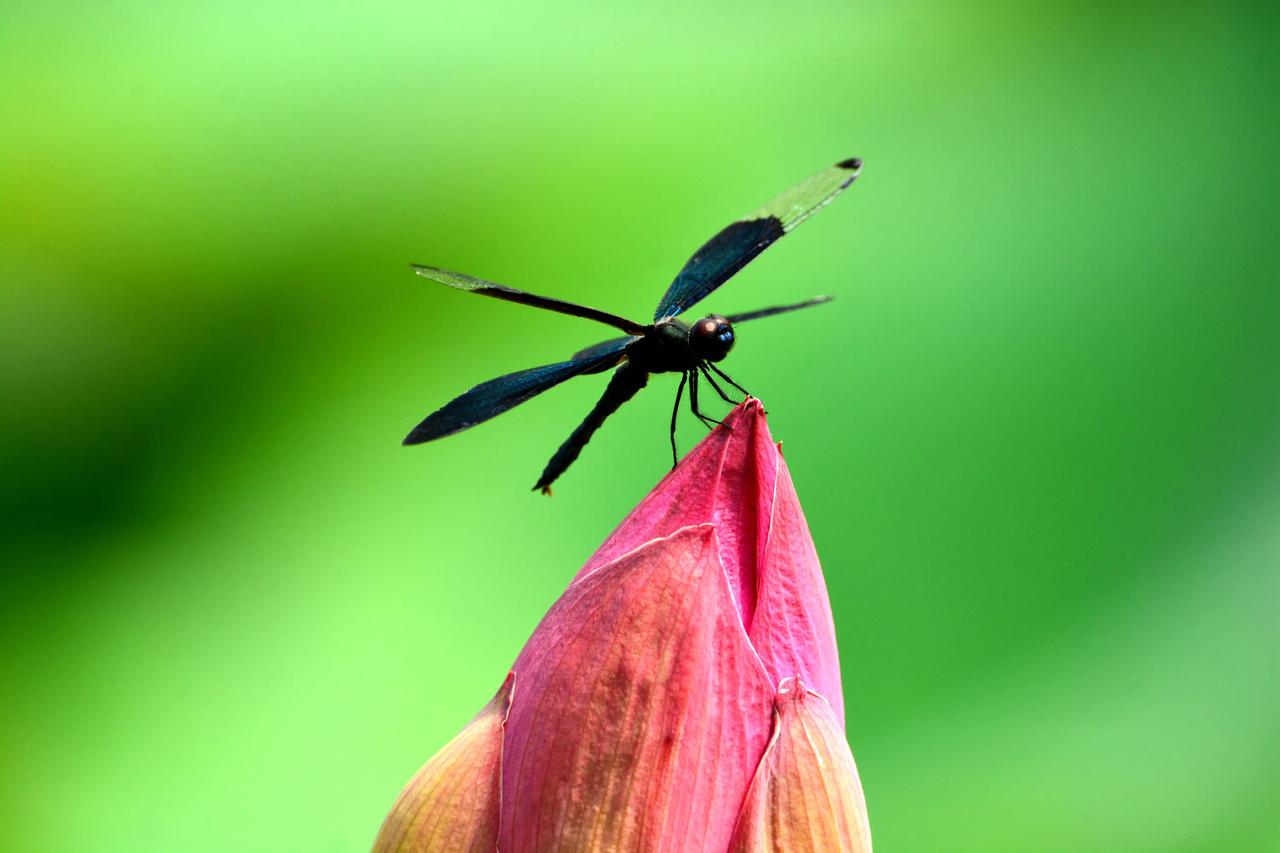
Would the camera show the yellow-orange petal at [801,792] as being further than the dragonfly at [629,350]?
No

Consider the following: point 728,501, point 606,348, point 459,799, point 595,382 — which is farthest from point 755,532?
point 595,382

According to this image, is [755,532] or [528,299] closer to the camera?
[755,532]

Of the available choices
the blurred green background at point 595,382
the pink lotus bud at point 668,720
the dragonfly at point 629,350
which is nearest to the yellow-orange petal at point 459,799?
the pink lotus bud at point 668,720

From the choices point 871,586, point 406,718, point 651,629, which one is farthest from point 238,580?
point 651,629

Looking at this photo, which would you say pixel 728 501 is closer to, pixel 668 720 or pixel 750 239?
pixel 668 720

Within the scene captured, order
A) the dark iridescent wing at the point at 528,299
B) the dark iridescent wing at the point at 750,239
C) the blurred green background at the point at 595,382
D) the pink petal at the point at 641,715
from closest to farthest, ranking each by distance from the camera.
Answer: the pink petal at the point at 641,715 < the dark iridescent wing at the point at 528,299 < the dark iridescent wing at the point at 750,239 < the blurred green background at the point at 595,382

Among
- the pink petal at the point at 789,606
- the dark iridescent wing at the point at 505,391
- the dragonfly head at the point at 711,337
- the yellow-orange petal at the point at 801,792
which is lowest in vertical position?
the yellow-orange petal at the point at 801,792

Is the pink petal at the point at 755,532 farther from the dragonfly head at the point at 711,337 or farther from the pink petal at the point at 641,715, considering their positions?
the dragonfly head at the point at 711,337

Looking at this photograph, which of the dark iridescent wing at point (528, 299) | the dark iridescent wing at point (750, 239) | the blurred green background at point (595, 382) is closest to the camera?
the dark iridescent wing at point (528, 299)
